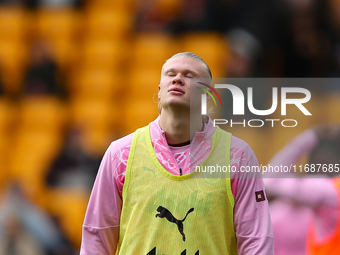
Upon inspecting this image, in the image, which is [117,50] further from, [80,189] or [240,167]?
[240,167]

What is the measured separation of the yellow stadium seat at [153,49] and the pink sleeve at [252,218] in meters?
4.48

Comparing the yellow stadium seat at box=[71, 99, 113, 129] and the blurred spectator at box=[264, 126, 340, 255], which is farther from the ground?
the yellow stadium seat at box=[71, 99, 113, 129]

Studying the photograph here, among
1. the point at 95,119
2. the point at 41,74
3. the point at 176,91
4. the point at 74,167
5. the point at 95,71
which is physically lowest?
the point at 176,91

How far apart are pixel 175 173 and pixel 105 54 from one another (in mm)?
4867

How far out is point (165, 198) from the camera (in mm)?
1804

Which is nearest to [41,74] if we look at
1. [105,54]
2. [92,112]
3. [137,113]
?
[92,112]

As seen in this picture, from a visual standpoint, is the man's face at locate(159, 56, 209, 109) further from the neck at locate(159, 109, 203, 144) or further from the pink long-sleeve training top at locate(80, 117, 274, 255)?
the pink long-sleeve training top at locate(80, 117, 274, 255)

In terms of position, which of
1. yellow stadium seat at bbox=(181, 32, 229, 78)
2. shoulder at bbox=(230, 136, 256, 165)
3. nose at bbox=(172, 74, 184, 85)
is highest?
yellow stadium seat at bbox=(181, 32, 229, 78)

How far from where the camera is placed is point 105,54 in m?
6.51

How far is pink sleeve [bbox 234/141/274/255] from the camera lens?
69.9 inches

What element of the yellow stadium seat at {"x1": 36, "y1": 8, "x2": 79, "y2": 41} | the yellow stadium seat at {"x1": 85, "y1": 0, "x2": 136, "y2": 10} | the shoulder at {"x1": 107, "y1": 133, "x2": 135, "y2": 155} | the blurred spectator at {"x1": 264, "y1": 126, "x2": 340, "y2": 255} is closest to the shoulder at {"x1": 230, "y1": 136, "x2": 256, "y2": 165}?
the shoulder at {"x1": 107, "y1": 133, "x2": 135, "y2": 155}

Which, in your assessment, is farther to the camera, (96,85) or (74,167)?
(96,85)

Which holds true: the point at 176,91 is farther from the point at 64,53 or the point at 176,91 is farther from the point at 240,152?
the point at 64,53

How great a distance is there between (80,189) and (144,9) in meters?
2.49
